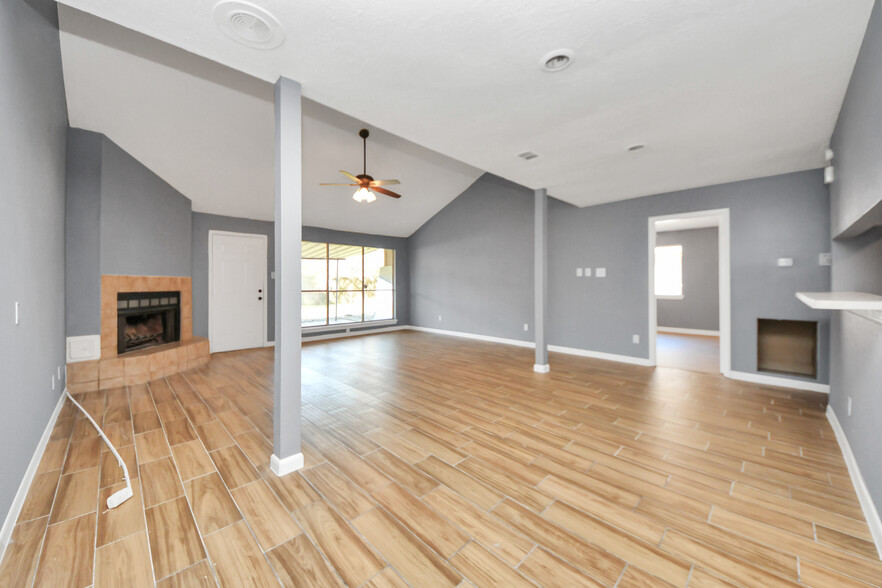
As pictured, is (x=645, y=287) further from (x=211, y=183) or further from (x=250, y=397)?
(x=211, y=183)

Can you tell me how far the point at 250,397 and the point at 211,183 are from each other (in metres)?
3.34

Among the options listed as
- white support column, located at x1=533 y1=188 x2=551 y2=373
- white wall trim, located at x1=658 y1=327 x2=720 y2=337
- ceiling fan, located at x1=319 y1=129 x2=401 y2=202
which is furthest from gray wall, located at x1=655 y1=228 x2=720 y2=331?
ceiling fan, located at x1=319 y1=129 x2=401 y2=202

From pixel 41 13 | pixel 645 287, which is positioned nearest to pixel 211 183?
pixel 41 13

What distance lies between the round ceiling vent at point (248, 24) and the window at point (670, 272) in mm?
9030

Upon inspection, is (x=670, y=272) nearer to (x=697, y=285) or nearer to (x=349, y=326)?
(x=697, y=285)

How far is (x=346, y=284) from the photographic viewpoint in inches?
308

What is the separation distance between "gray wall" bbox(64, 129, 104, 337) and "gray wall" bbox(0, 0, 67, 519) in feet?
2.20

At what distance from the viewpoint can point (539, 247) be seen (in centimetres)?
466

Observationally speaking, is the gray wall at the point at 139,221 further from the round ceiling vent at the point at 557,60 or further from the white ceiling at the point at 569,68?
Result: the round ceiling vent at the point at 557,60

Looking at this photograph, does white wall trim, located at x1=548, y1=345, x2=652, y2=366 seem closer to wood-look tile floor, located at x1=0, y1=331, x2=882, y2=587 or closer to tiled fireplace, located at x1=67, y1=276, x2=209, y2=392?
wood-look tile floor, located at x1=0, y1=331, x2=882, y2=587

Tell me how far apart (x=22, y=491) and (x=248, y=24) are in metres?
2.75

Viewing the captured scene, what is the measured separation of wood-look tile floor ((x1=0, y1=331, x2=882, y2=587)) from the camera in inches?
55.4

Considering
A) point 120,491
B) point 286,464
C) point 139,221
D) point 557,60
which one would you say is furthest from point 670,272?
point 139,221

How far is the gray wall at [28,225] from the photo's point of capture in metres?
1.65
